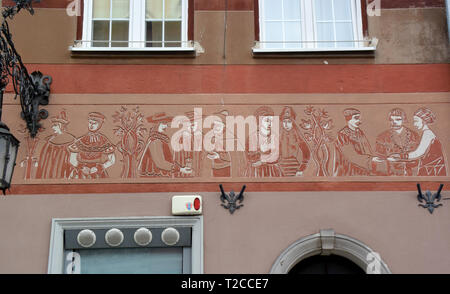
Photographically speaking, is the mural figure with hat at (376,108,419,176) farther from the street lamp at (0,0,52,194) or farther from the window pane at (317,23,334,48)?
the street lamp at (0,0,52,194)

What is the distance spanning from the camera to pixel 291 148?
7.84 m

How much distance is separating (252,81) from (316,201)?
1593mm

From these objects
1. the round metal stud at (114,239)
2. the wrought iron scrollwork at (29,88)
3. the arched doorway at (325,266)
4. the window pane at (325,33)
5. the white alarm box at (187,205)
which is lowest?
the arched doorway at (325,266)

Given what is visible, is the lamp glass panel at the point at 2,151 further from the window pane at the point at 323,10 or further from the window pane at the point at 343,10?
the window pane at the point at 343,10

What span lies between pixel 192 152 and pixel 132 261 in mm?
1364

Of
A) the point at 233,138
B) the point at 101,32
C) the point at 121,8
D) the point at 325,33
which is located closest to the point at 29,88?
the point at 101,32

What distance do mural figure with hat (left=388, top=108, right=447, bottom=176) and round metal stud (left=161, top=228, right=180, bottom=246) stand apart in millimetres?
2495

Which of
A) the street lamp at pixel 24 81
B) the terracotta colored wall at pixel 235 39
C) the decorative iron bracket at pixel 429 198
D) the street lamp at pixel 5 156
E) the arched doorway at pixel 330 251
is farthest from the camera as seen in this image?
the terracotta colored wall at pixel 235 39

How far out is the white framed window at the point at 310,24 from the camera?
840 cm

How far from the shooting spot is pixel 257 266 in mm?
7344

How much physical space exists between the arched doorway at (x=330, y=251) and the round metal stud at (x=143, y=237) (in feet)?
4.39

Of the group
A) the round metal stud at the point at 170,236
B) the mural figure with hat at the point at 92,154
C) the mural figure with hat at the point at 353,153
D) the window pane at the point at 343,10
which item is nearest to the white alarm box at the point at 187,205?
the round metal stud at the point at 170,236

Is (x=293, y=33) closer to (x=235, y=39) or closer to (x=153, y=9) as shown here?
(x=235, y=39)

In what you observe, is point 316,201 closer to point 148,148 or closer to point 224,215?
point 224,215
